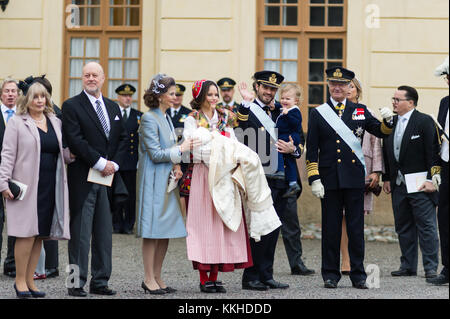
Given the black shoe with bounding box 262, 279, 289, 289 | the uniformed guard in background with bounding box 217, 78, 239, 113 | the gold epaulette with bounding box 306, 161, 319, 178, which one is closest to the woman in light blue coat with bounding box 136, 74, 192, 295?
the black shoe with bounding box 262, 279, 289, 289

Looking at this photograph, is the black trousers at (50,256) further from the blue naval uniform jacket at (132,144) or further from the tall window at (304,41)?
the tall window at (304,41)

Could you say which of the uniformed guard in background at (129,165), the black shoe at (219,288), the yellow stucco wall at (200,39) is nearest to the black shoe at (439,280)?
the black shoe at (219,288)

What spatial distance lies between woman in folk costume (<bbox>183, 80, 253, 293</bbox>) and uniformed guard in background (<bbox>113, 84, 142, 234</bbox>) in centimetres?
500

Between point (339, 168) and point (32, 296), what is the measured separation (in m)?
2.77

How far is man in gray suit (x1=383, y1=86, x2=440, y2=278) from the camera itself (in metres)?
8.80

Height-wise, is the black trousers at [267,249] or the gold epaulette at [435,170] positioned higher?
the gold epaulette at [435,170]

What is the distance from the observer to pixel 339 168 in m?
7.91

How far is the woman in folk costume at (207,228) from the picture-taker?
7488mm

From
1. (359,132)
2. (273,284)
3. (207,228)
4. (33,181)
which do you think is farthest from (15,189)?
(359,132)

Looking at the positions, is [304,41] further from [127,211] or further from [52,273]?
[52,273]

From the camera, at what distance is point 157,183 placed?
7535 mm

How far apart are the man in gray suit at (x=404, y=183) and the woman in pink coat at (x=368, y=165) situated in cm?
12
